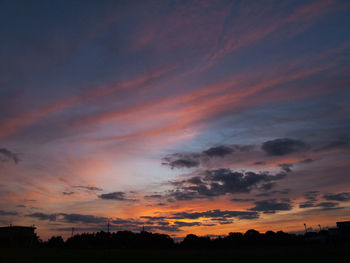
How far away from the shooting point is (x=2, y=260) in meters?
36.4

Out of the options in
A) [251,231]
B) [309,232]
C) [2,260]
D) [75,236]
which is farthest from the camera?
[309,232]

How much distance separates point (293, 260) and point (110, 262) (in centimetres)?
2618

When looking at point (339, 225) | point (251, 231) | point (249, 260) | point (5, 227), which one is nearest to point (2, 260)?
point (249, 260)

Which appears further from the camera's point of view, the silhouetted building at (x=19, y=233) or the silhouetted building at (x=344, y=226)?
the silhouetted building at (x=344, y=226)

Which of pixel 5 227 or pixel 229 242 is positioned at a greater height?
pixel 5 227

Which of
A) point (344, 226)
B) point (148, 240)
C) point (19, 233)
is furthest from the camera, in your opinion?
point (344, 226)

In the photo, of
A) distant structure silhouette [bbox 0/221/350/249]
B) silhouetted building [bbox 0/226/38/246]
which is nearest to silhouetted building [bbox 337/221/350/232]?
distant structure silhouette [bbox 0/221/350/249]

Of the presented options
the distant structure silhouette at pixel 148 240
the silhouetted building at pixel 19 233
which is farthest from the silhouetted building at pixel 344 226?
the silhouetted building at pixel 19 233

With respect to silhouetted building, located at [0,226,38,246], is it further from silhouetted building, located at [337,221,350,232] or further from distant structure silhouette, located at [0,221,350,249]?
silhouetted building, located at [337,221,350,232]

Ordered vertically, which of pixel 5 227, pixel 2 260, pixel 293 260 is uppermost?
pixel 5 227

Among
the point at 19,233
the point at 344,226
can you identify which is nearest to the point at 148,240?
the point at 19,233

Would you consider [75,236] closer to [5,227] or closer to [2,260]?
[5,227]

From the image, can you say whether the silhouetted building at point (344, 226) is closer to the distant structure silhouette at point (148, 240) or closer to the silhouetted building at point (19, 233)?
the distant structure silhouette at point (148, 240)

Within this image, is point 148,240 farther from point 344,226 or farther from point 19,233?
point 344,226
